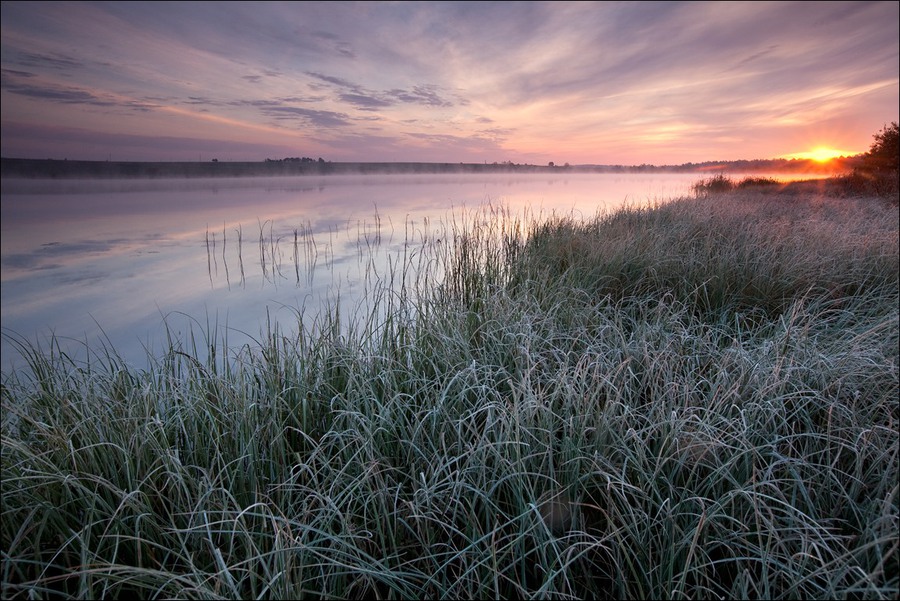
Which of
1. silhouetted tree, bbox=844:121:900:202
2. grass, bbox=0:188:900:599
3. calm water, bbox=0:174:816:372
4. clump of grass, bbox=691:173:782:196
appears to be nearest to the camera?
grass, bbox=0:188:900:599

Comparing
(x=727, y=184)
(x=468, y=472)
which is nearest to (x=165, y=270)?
(x=468, y=472)

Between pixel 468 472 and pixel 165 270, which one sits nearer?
pixel 468 472

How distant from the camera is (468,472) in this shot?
2.02m

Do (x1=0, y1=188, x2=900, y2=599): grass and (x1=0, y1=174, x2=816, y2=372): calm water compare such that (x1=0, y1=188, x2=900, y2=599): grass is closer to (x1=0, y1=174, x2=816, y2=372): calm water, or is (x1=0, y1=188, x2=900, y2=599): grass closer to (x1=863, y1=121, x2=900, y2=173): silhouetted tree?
(x1=0, y1=174, x2=816, y2=372): calm water

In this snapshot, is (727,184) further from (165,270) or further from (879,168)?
(165,270)

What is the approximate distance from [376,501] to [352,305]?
Answer: 13.6ft

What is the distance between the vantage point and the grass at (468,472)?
1.59 m

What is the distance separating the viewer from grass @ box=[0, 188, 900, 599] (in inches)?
62.4

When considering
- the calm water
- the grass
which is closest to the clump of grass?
the calm water

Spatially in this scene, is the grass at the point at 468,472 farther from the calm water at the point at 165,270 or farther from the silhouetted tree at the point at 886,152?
the silhouetted tree at the point at 886,152

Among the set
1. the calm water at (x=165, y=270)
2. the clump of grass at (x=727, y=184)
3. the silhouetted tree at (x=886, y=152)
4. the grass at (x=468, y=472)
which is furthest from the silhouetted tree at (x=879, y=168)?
the grass at (x=468, y=472)

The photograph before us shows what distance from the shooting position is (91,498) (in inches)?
74.7

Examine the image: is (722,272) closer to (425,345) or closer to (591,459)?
(425,345)

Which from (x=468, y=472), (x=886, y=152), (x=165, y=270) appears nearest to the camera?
(x=468, y=472)
